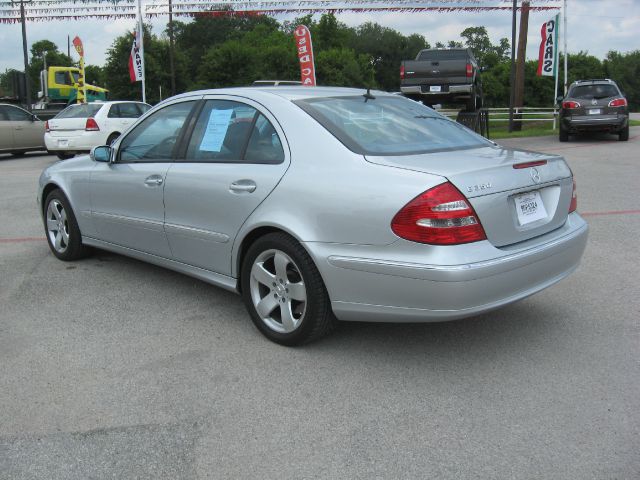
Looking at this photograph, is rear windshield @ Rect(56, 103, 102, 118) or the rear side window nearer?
rear windshield @ Rect(56, 103, 102, 118)

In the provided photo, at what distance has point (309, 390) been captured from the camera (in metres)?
3.39

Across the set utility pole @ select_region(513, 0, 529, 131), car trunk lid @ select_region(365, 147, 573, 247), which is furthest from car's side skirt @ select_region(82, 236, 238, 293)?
utility pole @ select_region(513, 0, 529, 131)

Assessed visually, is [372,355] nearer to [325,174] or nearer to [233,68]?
[325,174]

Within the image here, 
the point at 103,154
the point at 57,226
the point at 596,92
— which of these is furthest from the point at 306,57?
the point at 103,154

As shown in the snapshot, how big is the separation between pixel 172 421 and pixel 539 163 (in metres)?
2.44

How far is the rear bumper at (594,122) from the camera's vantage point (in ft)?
57.5

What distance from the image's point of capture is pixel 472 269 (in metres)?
3.23

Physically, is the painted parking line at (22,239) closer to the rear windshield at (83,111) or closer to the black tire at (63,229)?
the black tire at (63,229)

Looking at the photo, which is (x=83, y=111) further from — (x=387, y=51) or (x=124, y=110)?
(x=387, y=51)

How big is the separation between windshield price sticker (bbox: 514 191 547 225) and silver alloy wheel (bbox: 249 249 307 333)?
124cm

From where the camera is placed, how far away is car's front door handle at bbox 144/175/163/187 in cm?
465

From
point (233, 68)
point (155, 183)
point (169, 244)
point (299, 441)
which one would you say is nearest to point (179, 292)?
point (169, 244)

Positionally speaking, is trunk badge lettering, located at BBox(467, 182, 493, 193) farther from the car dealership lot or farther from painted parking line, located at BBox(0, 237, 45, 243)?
painted parking line, located at BBox(0, 237, 45, 243)

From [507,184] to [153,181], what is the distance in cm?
248
